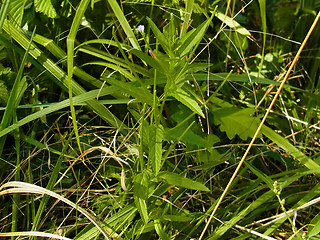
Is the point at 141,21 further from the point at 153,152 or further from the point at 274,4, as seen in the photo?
the point at 274,4

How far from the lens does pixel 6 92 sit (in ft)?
4.10

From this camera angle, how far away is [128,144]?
4.15 feet

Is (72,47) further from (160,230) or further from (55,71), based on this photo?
(160,230)

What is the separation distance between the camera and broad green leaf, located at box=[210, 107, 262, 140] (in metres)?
1.42

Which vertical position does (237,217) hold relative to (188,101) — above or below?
below

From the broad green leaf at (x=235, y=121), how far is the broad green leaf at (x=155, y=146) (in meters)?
0.47

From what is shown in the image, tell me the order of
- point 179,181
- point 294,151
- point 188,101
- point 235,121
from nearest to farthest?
point 188,101, point 179,181, point 294,151, point 235,121

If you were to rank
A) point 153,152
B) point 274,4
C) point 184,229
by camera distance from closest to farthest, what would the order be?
point 153,152 < point 184,229 < point 274,4

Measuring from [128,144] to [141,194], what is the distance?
0.90ft

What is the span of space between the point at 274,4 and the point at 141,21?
838 mm

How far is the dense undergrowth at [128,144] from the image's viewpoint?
1146 mm

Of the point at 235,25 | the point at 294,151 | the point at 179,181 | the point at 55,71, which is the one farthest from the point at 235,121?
the point at 55,71

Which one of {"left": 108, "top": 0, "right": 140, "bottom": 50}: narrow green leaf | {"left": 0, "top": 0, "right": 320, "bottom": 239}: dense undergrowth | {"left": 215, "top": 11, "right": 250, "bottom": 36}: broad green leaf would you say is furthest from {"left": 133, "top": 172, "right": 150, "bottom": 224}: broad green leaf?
{"left": 215, "top": 11, "right": 250, "bottom": 36}: broad green leaf

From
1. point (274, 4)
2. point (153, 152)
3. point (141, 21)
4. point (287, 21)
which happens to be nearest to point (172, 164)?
point (153, 152)
